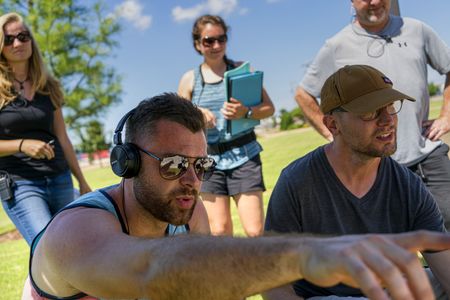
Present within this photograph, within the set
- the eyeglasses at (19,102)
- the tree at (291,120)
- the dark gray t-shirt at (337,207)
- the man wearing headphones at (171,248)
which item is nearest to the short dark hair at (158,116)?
the man wearing headphones at (171,248)

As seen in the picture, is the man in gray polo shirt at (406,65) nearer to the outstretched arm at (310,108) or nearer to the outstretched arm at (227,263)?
the outstretched arm at (310,108)

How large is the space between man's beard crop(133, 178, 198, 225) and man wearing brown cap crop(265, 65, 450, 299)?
607 millimetres

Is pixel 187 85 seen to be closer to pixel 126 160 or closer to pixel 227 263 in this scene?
pixel 126 160

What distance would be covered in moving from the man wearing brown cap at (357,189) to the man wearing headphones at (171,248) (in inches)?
18.8

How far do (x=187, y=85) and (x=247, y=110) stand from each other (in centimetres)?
58

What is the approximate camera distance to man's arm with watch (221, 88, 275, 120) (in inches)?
163

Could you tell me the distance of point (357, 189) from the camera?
2.55m

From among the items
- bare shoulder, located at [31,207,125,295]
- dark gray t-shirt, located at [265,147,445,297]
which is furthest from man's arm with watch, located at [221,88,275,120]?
bare shoulder, located at [31,207,125,295]

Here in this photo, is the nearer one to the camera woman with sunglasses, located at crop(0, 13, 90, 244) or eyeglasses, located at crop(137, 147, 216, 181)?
eyeglasses, located at crop(137, 147, 216, 181)

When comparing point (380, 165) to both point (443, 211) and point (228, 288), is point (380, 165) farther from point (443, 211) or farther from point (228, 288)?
point (228, 288)

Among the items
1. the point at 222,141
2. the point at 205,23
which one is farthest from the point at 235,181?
the point at 205,23

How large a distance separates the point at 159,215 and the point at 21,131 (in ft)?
6.66

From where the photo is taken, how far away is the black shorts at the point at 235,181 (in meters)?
4.17

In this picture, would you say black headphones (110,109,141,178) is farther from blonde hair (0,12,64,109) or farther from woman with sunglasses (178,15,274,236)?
woman with sunglasses (178,15,274,236)
